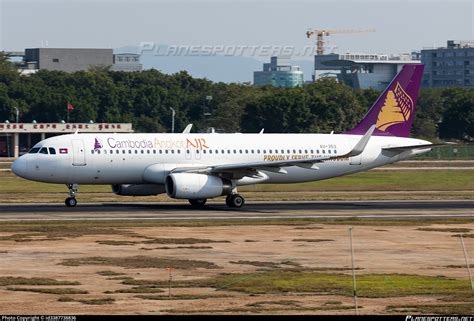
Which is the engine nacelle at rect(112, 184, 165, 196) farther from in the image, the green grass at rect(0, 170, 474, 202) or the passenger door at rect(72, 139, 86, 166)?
the green grass at rect(0, 170, 474, 202)

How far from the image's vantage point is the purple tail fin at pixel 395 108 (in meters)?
65.6

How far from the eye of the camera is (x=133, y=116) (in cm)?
17238

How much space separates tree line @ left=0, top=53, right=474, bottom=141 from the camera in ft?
466

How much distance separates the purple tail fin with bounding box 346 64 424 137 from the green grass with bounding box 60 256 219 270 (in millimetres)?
30450

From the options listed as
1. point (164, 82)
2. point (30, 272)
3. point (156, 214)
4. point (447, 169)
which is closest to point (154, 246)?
point (30, 272)

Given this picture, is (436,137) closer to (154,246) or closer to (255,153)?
(255,153)

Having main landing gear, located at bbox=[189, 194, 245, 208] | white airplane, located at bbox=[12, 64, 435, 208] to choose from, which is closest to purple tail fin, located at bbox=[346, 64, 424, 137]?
white airplane, located at bbox=[12, 64, 435, 208]

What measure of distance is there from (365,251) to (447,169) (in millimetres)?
60310

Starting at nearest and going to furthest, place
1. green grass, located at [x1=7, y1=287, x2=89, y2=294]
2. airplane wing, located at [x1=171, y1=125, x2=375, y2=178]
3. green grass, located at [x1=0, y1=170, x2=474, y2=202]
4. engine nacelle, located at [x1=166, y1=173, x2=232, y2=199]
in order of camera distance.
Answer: green grass, located at [x1=7, y1=287, x2=89, y2=294], engine nacelle, located at [x1=166, y1=173, x2=232, y2=199], airplane wing, located at [x1=171, y1=125, x2=375, y2=178], green grass, located at [x1=0, y1=170, x2=474, y2=202]

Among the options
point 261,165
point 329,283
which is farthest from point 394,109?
point 329,283

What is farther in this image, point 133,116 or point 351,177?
point 133,116

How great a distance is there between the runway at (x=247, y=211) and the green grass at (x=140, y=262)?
14417 millimetres

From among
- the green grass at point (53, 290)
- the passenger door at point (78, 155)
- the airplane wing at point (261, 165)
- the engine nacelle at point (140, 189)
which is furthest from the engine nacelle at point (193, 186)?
the green grass at point (53, 290)

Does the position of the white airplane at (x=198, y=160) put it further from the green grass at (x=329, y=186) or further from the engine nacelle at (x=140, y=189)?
the green grass at (x=329, y=186)
